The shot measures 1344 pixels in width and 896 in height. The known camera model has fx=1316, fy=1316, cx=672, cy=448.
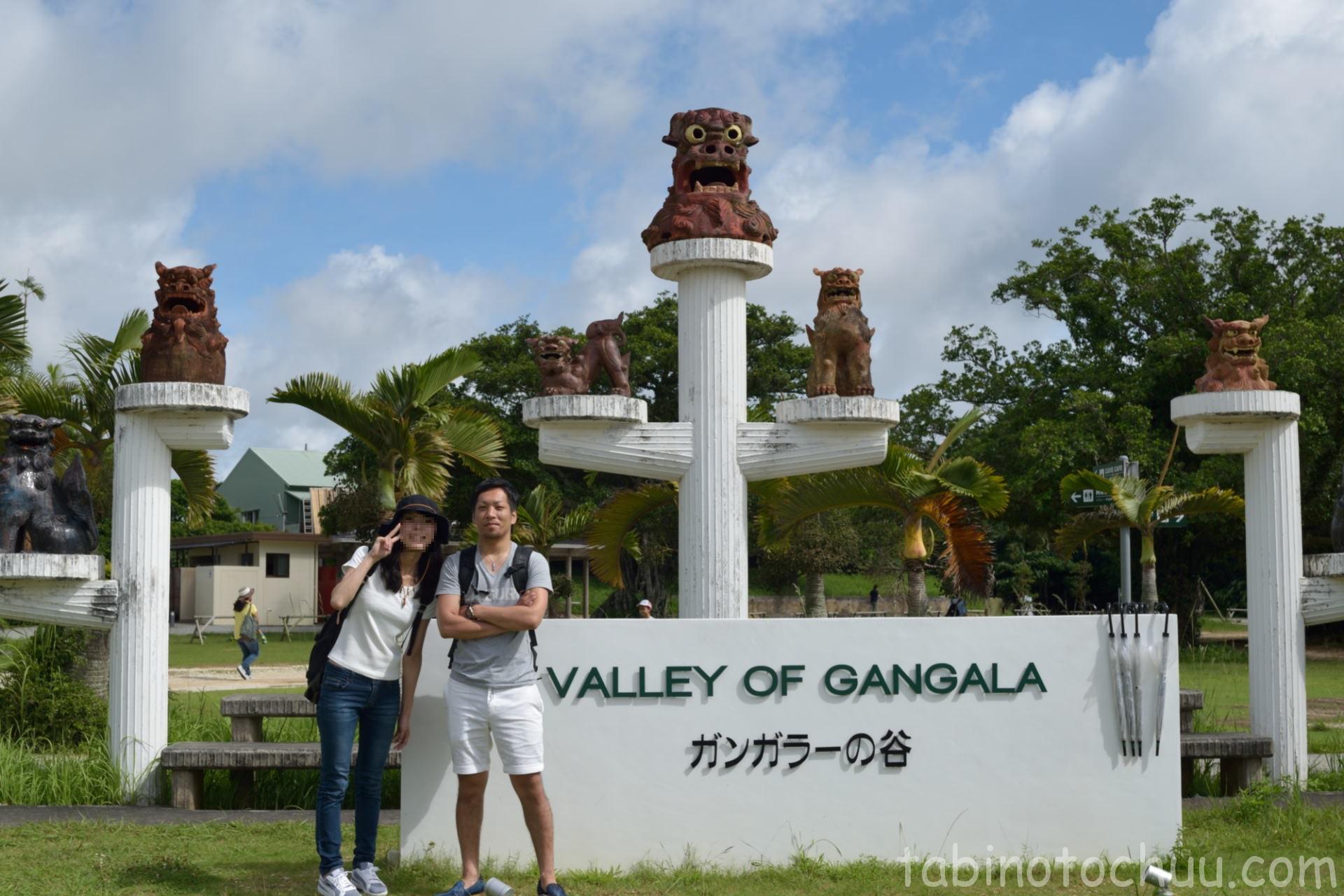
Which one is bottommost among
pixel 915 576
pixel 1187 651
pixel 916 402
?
pixel 1187 651

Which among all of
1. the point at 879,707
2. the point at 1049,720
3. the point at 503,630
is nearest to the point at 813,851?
the point at 879,707

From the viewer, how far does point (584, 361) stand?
8219mm

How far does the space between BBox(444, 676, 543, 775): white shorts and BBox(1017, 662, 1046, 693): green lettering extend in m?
2.34

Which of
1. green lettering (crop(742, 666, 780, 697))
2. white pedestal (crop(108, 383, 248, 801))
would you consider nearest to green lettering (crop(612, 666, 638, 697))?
green lettering (crop(742, 666, 780, 697))

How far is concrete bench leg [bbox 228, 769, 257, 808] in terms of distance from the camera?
25.9 feet

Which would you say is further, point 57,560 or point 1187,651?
point 1187,651

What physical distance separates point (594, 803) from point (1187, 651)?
16.7 meters

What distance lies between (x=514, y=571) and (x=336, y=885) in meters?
1.43

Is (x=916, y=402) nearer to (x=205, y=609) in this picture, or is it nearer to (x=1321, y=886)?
(x=205, y=609)

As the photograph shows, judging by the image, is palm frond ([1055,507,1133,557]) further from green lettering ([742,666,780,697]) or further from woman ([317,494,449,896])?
woman ([317,494,449,896])

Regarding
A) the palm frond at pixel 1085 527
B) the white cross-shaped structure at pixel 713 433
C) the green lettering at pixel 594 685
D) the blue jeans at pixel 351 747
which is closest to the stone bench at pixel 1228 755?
the white cross-shaped structure at pixel 713 433

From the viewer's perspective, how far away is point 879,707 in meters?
6.20

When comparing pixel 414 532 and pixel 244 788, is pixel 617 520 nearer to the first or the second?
pixel 244 788

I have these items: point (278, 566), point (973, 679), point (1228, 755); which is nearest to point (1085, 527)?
point (1228, 755)
